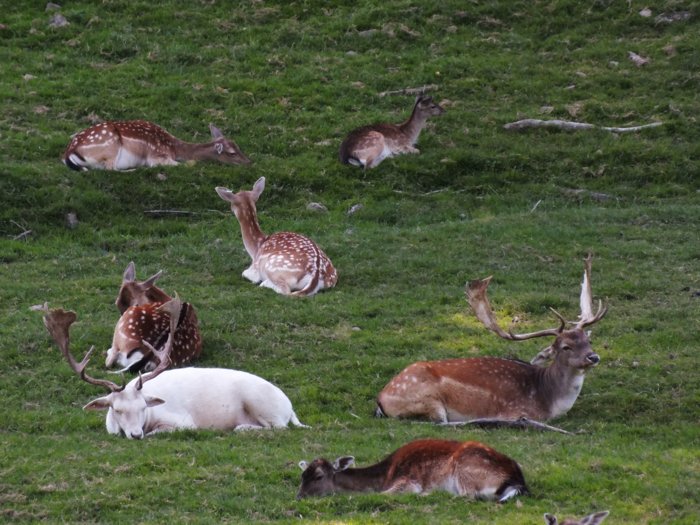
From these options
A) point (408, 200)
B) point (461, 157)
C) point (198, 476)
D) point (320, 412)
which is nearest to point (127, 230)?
point (408, 200)

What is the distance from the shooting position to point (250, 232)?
14656mm

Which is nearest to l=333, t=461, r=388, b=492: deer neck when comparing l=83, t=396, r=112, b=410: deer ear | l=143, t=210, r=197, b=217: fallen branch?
l=83, t=396, r=112, b=410: deer ear

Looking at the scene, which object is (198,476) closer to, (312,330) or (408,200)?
(312,330)

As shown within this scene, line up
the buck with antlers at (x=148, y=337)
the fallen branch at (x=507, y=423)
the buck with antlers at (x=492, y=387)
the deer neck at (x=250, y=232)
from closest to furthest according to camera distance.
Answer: the fallen branch at (x=507, y=423) → the buck with antlers at (x=492, y=387) → the buck with antlers at (x=148, y=337) → the deer neck at (x=250, y=232)

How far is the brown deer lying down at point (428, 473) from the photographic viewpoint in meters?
7.54

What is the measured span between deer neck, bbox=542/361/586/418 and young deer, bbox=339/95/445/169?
801 cm

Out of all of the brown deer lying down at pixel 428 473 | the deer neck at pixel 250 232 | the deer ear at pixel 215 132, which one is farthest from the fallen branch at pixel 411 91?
the brown deer lying down at pixel 428 473

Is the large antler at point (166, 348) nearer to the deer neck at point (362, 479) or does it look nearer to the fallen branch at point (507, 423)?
the deer neck at point (362, 479)

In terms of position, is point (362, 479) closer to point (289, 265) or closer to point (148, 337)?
point (148, 337)

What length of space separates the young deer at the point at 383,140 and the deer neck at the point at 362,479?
33.5 feet

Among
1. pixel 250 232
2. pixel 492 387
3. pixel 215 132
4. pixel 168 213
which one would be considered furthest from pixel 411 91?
pixel 492 387

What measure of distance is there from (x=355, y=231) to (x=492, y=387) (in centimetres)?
602

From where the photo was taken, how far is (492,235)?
50.4 feet

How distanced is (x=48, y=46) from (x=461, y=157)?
7366mm
